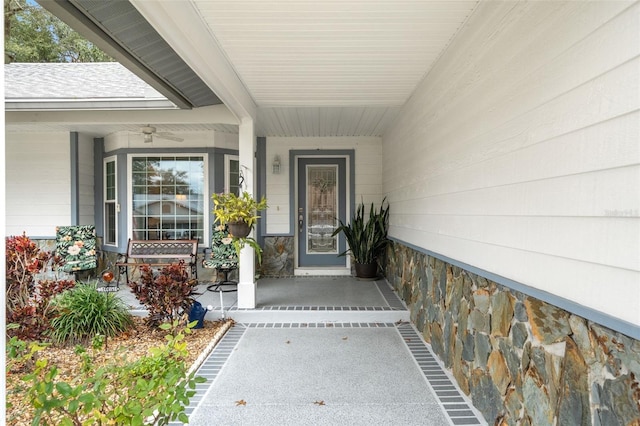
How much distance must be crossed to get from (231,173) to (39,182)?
3218mm

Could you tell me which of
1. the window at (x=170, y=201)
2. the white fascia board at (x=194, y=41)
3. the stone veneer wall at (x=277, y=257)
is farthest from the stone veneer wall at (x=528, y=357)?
the window at (x=170, y=201)

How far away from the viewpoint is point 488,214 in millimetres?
2260

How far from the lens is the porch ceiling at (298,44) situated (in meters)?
2.40

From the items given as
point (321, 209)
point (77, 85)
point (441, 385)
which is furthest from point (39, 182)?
point (441, 385)

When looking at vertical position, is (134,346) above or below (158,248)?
below

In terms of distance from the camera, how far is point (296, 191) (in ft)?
21.6

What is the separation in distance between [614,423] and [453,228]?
66.1 inches

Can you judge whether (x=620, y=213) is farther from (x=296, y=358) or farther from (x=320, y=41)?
(x=296, y=358)

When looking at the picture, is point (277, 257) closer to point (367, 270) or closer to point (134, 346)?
point (367, 270)

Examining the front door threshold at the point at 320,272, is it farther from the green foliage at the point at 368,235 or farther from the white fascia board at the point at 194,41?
the white fascia board at the point at 194,41

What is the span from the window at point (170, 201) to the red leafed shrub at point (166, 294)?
2315mm

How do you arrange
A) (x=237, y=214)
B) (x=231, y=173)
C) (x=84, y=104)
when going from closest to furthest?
(x=237, y=214)
(x=84, y=104)
(x=231, y=173)

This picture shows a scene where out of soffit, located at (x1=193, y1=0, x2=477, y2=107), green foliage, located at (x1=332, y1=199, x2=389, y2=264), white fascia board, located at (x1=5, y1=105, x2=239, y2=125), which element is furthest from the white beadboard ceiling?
green foliage, located at (x1=332, y1=199, x2=389, y2=264)

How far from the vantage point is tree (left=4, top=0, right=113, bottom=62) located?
35.1 ft
